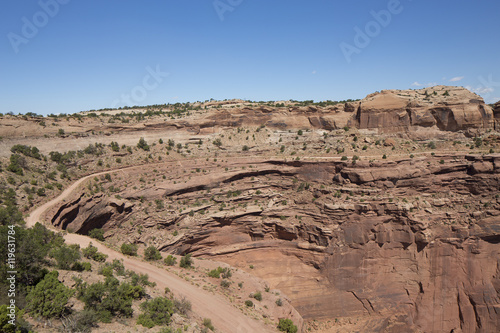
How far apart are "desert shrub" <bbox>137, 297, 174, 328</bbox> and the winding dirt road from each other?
2.90 meters

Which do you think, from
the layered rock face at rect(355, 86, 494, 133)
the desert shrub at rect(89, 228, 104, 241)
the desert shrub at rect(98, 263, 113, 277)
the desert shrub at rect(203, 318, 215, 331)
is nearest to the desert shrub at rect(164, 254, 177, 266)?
the desert shrub at rect(98, 263, 113, 277)

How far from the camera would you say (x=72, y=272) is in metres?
13.3

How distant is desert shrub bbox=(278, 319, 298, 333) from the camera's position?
16.3 m

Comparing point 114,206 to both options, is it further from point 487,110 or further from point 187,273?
point 487,110

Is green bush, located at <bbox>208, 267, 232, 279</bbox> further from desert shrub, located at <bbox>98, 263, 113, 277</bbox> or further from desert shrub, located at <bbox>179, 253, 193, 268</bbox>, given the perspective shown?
desert shrub, located at <bbox>98, 263, 113, 277</bbox>

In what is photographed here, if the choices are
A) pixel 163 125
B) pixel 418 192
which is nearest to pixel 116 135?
pixel 163 125

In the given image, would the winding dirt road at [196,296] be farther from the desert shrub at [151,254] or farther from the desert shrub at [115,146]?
the desert shrub at [115,146]

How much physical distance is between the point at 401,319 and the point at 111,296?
2303cm

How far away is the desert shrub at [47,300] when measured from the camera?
9555mm

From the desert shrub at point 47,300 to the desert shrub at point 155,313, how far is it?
115 inches

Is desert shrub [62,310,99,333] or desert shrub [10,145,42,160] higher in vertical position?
desert shrub [10,145,42,160]

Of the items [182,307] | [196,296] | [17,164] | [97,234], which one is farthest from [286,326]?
[17,164]

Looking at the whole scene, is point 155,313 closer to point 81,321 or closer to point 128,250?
point 81,321

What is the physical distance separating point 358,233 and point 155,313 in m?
18.2
